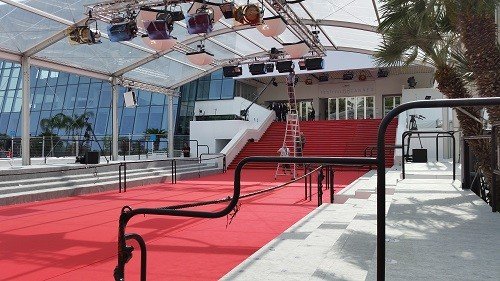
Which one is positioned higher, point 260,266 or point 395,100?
point 395,100

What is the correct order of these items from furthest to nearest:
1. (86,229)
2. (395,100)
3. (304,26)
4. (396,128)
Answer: (395,100), (396,128), (304,26), (86,229)

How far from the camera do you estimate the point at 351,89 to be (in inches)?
1355

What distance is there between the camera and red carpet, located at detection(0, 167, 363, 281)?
495 centimetres

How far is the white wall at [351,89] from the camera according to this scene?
109ft

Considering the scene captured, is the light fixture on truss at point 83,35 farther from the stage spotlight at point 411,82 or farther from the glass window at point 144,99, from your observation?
the stage spotlight at point 411,82

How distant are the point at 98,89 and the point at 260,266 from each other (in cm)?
3857

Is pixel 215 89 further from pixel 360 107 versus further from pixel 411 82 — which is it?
pixel 411 82

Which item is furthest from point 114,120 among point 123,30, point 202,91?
point 202,91

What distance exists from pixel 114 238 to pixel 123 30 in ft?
29.7

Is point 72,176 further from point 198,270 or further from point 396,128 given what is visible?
point 396,128

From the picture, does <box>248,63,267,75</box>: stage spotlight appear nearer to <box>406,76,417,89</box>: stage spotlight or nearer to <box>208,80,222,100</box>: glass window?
<box>208,80,222,100</box>: glass window

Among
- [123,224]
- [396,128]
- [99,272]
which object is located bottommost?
[99,272]

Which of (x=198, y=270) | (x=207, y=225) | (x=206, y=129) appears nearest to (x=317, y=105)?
(x=206, y=129)

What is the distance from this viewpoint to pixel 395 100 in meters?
34.2
